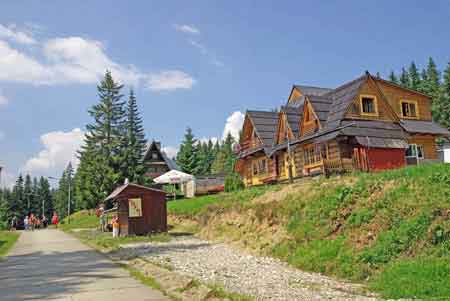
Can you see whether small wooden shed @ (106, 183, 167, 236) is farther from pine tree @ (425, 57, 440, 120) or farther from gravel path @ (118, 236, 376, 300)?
pine tree @ (425, 57, 440, 120)

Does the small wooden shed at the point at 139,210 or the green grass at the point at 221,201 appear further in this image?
the small wooden shed at the point at 139,210

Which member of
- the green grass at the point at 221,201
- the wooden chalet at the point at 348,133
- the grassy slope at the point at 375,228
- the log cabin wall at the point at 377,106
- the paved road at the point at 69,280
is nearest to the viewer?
the paved road at the point at 69,280

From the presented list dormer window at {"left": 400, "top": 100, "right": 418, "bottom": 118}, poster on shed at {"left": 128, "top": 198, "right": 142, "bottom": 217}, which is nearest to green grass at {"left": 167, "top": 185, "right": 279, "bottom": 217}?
poster on shed at {"left": 128, "top": 198, "right": 142, "bottom": 217}

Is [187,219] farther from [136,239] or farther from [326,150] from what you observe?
[326,150]

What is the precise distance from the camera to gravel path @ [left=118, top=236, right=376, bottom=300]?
30.2 ft

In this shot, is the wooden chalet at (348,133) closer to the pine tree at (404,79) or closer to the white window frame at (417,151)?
the white window frame at (417,151)

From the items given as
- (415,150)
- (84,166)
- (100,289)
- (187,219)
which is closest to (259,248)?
(100,289)

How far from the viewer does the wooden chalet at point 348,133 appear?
24594 mm

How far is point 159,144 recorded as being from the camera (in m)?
67.5

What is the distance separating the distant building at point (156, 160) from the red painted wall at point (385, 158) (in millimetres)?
44009

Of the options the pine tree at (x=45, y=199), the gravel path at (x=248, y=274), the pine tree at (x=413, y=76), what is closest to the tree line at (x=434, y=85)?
the pine tree at (x=413, y=76)

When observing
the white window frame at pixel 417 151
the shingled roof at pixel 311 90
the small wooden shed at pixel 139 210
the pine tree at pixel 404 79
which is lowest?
the small wooden shed at pixel 139 210

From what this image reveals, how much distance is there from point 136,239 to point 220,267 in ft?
35.2

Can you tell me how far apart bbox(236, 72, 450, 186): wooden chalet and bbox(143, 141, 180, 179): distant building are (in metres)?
30.0
